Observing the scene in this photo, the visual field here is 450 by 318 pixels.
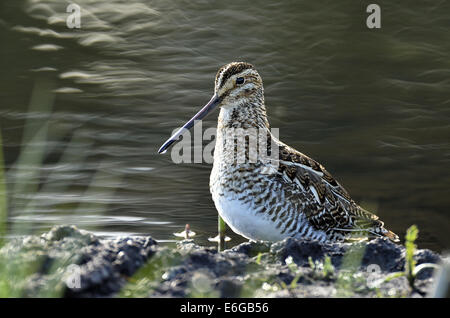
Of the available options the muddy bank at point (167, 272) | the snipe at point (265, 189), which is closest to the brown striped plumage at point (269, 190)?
the snipe at point (265, 189)

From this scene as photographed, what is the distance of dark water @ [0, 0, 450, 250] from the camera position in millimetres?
8453

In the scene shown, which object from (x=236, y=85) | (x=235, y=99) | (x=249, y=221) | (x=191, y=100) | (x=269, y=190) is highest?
(x=236, y=85)

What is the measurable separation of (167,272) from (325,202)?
7.62ft

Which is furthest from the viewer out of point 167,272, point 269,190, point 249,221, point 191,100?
point 191,100

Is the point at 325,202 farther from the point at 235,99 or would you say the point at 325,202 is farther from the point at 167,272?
the point at 167,272

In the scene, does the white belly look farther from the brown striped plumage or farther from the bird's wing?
the bird's wing

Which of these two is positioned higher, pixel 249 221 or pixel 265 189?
pixel 265 189

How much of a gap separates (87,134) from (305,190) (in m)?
4.92

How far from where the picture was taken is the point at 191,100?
38.5 feet

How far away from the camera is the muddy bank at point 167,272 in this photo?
411 centimetres

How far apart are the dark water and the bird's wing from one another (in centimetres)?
118

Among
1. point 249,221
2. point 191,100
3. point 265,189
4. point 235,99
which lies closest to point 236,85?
point 235,99

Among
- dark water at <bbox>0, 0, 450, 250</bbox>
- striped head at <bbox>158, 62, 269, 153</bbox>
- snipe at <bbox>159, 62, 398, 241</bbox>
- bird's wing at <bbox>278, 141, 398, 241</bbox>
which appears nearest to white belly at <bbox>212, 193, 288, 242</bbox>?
snipe at <bbox>159, 62, 398, 241</bbox>
